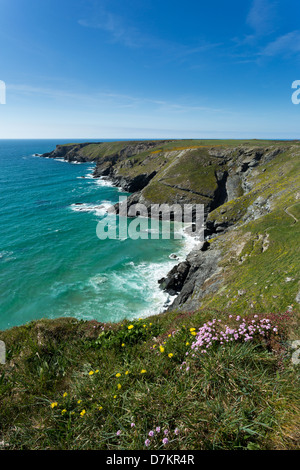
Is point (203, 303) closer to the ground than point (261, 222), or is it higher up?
closer to the ground

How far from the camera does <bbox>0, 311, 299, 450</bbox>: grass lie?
3630 millimetres

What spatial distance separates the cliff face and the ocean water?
5.65 metres

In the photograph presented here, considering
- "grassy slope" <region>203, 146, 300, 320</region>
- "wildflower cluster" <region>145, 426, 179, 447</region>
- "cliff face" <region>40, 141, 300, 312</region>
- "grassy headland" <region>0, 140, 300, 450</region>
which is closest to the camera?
"wildflower cluster" <region>145, 426, 179, 447</region>

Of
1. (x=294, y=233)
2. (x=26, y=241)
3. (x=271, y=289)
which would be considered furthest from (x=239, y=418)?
(x=26, y=241)

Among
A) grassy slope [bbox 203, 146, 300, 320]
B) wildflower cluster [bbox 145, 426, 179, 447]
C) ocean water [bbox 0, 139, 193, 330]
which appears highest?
wildflower cluster [bbox 145, 426, 179, 447]

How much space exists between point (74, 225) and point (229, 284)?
48589 millimetres

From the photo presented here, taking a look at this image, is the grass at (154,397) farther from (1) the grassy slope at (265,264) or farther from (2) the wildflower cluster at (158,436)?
(1) the grassy slope at (265,264)

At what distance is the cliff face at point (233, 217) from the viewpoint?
55.8ft

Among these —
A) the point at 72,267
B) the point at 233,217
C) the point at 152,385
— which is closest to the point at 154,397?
the point at 152,385

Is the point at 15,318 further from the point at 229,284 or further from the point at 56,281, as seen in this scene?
the point at 229,284

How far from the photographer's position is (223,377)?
4520 millimetres

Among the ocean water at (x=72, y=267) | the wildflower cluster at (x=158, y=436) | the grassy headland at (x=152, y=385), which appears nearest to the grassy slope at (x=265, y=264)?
the grassy headland at (x=152, y=385)

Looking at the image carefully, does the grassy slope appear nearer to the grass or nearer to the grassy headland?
the grassy headland

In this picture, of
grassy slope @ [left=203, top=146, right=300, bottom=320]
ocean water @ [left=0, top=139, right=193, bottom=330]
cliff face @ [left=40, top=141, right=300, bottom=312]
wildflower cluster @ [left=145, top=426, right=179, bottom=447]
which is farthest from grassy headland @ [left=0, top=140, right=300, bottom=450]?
ocean water @ [left=0, top=139, right=193, bottom=330]
